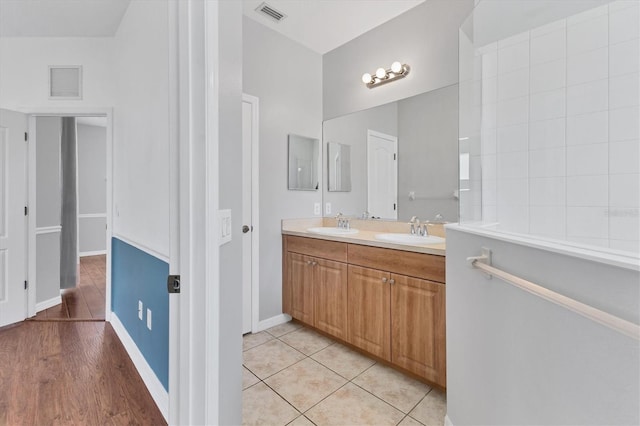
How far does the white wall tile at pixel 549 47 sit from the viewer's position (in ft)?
5.22

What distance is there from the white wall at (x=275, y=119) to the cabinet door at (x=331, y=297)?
0.47 metres

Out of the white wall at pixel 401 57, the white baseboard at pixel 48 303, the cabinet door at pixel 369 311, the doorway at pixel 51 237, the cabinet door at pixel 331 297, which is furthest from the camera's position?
the white baseboard at pixel 48 303

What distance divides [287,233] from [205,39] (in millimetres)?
1851

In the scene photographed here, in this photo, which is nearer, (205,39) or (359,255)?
(205,39)

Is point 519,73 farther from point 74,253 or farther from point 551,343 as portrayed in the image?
point 74,253

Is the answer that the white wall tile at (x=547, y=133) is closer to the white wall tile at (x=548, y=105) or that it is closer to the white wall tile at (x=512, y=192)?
the white wall tile at (x=548, y=105)

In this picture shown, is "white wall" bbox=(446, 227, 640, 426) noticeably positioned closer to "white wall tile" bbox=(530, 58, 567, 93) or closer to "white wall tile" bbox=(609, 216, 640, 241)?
"white wall tile" bbox=(609, 216, 640, 241)

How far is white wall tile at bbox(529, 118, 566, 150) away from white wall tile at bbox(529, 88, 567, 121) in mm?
32

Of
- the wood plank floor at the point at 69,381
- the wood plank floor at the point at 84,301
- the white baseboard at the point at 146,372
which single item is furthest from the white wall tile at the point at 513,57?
the wood plank floor at the point at 84,301

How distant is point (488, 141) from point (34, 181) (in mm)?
3932

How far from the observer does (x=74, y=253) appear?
12.1ft

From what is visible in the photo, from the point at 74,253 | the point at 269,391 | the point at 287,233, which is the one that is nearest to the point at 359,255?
the point at 287,233

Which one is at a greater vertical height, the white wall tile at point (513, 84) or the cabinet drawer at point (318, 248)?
the white wall tile at point (513, 84)

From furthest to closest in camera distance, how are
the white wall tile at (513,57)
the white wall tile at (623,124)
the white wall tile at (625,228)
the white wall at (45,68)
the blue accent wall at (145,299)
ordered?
the white wall at (45,68) < the white wall tile at (513,57) < the blue accent wall at (145,299) < the white wall tile at (623,124) < the white wall tile at (625,228)
